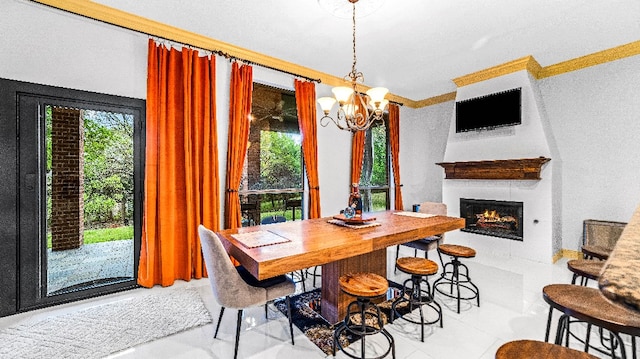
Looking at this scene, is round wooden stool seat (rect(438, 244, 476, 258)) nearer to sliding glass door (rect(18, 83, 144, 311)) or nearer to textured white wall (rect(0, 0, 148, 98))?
sliding glass door (rect(18, 83, 144, 311))

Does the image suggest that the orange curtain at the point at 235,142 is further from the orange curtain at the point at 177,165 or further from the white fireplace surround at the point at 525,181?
the white fireplace surround at the point at 525,181

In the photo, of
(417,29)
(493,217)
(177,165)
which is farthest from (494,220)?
(177,165)

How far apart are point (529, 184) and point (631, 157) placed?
3.57 feet

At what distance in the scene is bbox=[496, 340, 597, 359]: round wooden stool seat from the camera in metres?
1.01

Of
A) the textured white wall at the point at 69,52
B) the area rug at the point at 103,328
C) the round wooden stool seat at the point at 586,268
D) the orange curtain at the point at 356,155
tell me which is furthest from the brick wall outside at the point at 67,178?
the round wooden stool seat at the point at 586,268

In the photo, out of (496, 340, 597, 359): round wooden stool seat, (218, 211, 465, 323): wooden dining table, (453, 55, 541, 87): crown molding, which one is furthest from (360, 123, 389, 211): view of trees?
(496, 340, 597, 359): round wooden stool seat

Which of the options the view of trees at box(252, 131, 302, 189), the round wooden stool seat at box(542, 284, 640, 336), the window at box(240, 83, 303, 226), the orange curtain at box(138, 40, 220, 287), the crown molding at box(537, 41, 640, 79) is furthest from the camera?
the view of trees at box(252, 131, 302, 189)

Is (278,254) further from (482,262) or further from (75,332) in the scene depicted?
(482,262)

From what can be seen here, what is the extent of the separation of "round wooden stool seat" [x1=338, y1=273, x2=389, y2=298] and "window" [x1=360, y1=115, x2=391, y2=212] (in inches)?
133

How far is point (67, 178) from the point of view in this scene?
3350 millimetres

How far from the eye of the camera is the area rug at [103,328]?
1932 mm

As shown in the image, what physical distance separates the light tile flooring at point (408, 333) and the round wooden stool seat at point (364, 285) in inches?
20.6

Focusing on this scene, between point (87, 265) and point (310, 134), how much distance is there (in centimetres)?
335

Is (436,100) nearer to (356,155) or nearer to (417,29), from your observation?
(356,155)
